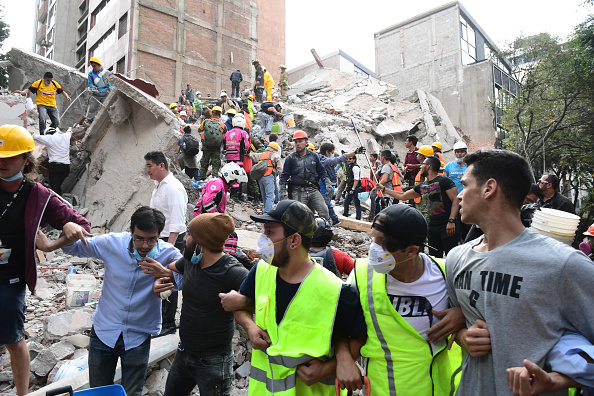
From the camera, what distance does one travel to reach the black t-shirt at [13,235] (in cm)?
245

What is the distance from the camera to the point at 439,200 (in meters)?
4.74

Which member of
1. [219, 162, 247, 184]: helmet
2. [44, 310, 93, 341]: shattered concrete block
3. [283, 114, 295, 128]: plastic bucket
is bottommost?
[44, 310, 93, 341]: shattered concrete block

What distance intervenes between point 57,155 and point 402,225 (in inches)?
313

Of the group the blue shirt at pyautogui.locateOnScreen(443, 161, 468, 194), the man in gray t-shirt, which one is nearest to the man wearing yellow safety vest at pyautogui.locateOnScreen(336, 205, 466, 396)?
the man in gray t-shirt

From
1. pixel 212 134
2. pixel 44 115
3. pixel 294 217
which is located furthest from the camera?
pixel 44 115

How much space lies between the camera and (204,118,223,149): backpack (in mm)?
8227

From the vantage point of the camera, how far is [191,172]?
27.9ft

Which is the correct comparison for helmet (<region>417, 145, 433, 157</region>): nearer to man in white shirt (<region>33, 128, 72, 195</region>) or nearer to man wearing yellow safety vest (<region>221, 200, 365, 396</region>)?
man wearing yellow safety vest (<region>221, 200, 365, 396</region>)

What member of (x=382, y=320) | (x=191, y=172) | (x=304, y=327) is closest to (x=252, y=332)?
(x=304, y=327)

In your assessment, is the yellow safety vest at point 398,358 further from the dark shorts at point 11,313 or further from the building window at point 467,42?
the building window at point 467,42

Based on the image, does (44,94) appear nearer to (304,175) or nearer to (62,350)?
(304,175)

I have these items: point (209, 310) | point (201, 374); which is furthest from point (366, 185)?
point (201, 374)

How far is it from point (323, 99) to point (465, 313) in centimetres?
2128

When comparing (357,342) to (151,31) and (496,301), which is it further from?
(151,31)
